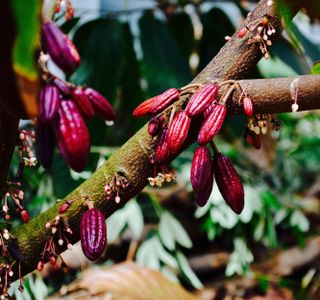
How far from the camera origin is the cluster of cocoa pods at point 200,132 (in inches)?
24.4

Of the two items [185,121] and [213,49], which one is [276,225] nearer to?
[213,49]

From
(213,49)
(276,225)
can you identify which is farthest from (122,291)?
(276,225)

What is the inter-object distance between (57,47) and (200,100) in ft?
0.71

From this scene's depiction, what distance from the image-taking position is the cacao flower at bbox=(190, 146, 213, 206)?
62 centimetres

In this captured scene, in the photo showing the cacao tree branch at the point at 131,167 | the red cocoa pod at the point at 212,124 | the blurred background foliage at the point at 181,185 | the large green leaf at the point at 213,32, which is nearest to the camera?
the red cocoa pod at the point at 212,124

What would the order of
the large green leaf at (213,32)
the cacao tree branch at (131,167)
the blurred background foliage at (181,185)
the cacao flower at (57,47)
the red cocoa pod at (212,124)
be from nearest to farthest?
the cacao flower at (57,47)
the red cocoa pod at (212,124)
the cacao tree branch at (131,167)
the blurred background foliage at (181,185)
the large green leaf at (213,32)

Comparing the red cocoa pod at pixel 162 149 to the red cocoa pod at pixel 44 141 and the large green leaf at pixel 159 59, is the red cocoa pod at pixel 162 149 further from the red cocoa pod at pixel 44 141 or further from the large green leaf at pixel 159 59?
the large green leaf at pixel 159 59

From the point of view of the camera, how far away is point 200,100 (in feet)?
2.06

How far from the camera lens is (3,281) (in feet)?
2.53

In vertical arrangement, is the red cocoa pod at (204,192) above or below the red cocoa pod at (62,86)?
below

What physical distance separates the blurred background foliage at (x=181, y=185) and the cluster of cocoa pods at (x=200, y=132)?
70 cm

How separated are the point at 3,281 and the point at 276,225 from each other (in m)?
1.77

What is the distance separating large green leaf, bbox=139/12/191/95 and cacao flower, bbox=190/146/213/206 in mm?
1014

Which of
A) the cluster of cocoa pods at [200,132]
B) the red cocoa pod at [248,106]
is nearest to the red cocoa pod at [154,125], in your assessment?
the cluster of cocoa pods at [200,132]
